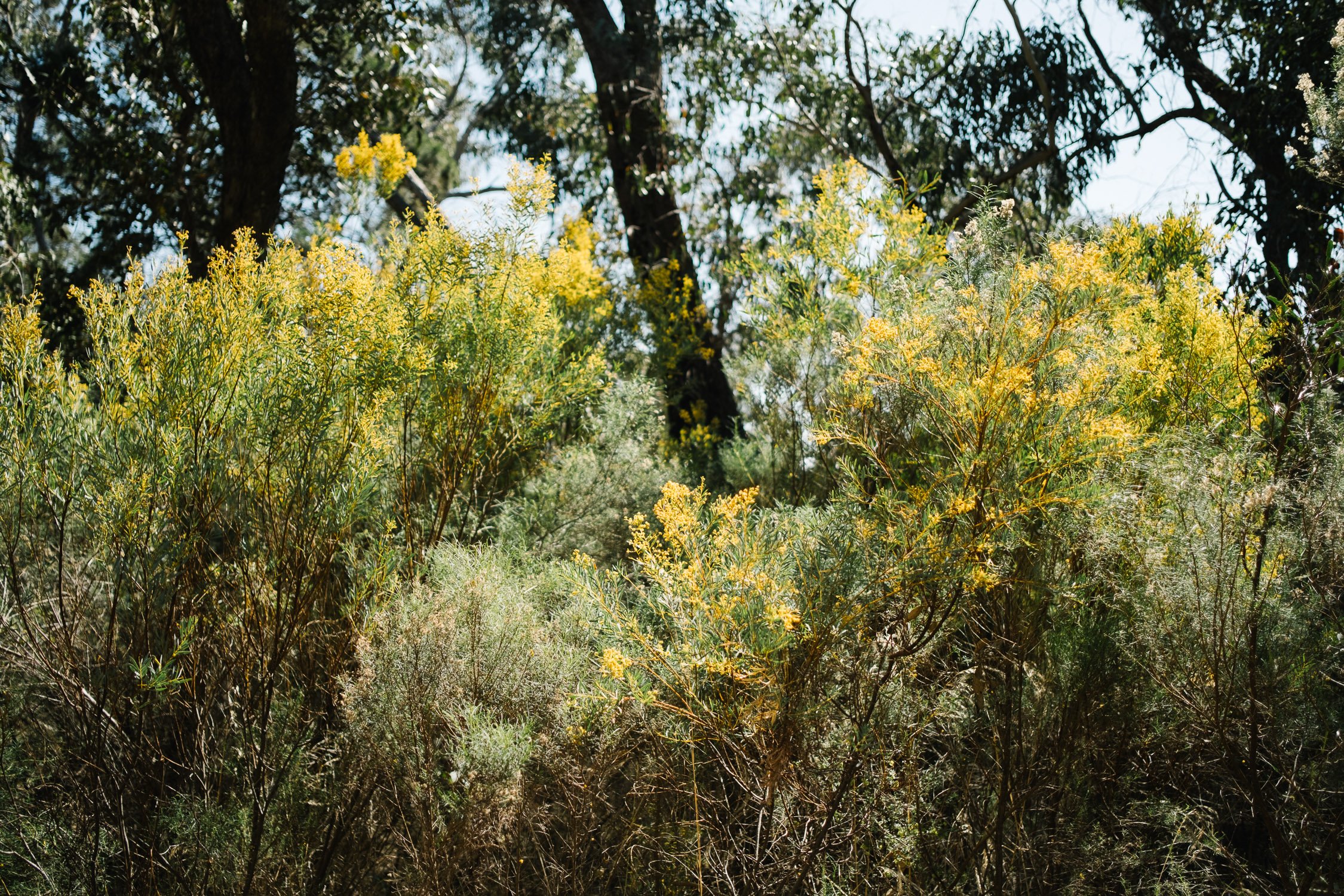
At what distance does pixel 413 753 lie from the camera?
3111 millimetres

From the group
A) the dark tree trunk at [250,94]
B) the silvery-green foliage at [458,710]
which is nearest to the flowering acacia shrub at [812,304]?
the silvery-green foliage at [458,710]

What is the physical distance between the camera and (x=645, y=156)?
727 cm

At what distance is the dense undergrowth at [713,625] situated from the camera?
9.23 feet

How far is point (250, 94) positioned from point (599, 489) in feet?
10.7

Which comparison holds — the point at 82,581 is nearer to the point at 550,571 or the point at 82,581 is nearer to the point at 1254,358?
the point at 550,571

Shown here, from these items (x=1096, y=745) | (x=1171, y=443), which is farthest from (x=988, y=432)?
(x=1096, y=745)

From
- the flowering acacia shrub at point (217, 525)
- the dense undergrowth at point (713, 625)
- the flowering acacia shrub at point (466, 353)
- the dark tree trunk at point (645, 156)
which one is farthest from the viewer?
the dark tree trunk at point (645, 156)

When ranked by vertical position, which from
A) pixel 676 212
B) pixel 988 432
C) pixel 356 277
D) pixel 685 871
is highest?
pixel 676 212

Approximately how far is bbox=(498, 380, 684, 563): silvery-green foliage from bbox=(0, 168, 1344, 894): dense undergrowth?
665 millimetres

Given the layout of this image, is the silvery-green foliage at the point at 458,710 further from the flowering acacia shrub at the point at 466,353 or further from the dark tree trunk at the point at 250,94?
the dark tree trunk at the point at 250,94

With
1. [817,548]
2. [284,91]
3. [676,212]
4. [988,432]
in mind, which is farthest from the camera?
[676,212]

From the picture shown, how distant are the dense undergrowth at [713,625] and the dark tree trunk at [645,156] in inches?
112

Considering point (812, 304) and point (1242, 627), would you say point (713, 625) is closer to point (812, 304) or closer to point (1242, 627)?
point (1242, 627)

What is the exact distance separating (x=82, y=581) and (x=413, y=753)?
1716 mm
